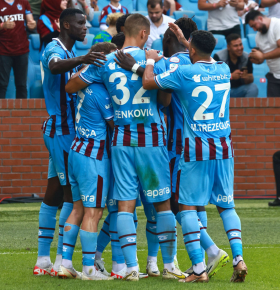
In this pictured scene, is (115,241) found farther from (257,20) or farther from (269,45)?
(269,45)

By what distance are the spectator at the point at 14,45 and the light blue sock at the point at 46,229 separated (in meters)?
5.59

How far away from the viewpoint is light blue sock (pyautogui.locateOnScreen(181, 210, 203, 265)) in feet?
13.8

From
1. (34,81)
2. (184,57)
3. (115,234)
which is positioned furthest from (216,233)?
(34,81)

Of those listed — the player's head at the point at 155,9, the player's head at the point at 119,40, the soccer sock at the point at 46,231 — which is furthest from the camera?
the player's head at the point at 155,9

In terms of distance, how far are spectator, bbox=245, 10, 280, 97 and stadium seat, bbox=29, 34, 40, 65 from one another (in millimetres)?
4403

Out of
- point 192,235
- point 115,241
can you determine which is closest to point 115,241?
point 115,241

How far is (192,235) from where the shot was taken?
4.23 m

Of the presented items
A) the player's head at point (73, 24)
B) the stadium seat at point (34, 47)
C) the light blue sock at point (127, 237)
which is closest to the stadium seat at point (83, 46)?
the stadium seat at point (34, 47)

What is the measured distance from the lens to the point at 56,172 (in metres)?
4.84

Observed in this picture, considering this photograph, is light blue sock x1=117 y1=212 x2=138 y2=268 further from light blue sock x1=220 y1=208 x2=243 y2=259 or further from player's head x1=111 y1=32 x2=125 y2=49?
player's head x1=111 y1=32 x2=125 y2=49

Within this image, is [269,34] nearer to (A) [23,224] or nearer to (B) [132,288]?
(A) [23,224]

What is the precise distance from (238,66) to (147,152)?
6249 mm

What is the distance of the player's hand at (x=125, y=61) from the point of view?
170 inches

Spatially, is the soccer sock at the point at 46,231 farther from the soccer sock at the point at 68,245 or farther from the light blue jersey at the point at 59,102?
the light blue jersey at the point at 59,102
